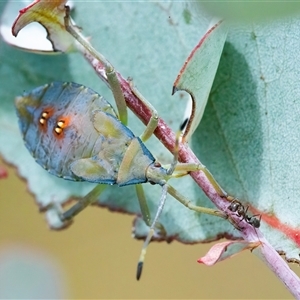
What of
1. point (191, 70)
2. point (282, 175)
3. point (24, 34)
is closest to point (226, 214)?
point (282, 175)

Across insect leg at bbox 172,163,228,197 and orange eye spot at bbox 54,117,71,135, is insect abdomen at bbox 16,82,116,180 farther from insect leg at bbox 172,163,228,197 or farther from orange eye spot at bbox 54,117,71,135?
insect leg at bbox 172,163,228,197

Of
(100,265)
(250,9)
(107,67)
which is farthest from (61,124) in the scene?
(250,9)

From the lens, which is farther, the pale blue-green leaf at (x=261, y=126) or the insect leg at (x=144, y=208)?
the insect leg at (x=144, y=208)

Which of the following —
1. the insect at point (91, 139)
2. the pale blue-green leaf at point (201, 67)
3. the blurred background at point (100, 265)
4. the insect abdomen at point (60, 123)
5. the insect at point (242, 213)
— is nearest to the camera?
the pale blue-green leaf at point (201, 67)

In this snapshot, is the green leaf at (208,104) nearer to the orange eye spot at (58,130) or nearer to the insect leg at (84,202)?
the insect leg at (84,202)

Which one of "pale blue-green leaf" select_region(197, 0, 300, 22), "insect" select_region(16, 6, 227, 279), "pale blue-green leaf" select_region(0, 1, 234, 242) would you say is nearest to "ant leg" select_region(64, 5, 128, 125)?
"insect" select_region(16, 6, 227, 279)

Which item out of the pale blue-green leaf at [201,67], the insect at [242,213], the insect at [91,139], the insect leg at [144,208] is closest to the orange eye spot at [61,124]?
the insect at [91,139]

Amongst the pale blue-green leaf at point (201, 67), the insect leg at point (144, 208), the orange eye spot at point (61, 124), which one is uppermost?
the pale blue-green leaf at point (201, 67)
